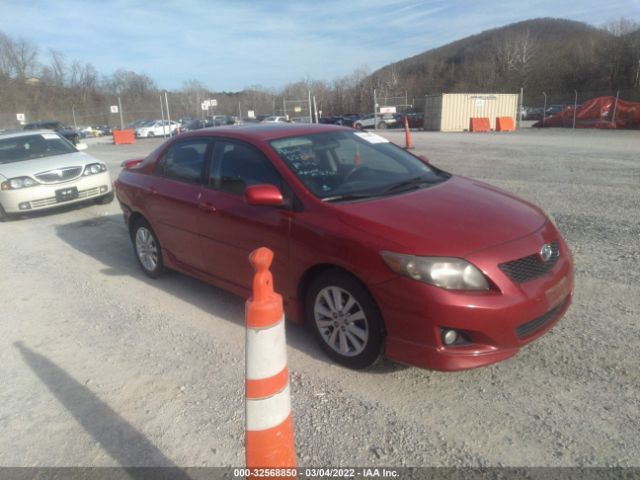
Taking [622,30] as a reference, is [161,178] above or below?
below

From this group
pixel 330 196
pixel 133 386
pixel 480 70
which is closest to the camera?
pixel 133 386

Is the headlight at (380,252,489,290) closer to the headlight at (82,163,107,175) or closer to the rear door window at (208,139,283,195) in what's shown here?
the rear door window at (208,139,283,195)

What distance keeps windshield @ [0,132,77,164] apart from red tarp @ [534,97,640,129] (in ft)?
87.4

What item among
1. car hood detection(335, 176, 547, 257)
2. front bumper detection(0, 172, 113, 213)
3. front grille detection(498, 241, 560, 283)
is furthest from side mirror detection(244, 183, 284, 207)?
front bumper detection(0, 172, 113, 213)

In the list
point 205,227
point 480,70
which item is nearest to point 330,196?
point 205,227

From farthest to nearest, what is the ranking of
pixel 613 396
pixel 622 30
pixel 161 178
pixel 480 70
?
pixel 480 70, pixel 622 30, pixel 161 178, pixel 613 396

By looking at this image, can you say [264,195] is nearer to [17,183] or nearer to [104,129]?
[17,183]

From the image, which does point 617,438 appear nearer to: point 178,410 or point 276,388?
point 276,388

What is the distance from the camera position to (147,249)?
203 inches

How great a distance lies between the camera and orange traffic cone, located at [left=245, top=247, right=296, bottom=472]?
178cm

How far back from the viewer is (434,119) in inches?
1241

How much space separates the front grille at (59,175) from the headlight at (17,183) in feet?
0.46

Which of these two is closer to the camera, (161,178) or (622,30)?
(161,178)

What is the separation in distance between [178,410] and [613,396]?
2593 millimetres
